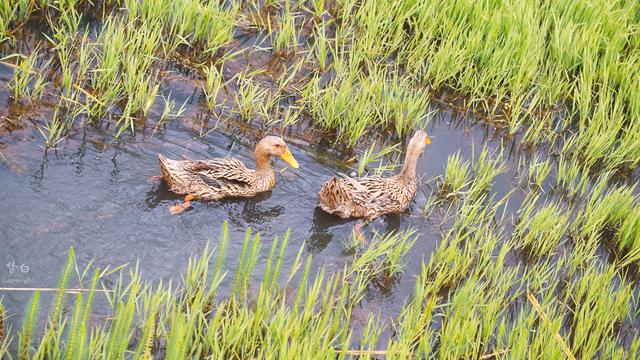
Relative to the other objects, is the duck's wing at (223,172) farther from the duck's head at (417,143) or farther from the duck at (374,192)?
the duck's head at (417,143)

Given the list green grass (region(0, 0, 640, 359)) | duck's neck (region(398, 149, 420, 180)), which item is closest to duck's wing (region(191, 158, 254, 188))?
green grass (region(0, 0, 640, 359))

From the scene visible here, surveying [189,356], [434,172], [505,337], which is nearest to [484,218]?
[434,172]

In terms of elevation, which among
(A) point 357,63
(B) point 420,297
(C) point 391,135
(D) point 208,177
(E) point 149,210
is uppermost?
(A) point 357,63

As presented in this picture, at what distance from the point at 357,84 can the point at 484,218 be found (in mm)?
1760

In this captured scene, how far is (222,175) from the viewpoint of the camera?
614 centimetres

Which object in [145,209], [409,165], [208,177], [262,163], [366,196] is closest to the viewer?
[145,209]

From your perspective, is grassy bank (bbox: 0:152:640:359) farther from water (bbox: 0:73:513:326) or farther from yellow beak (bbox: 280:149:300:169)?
yellow beak (bbox: 280:149:300:169)

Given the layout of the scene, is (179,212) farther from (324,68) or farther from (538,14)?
(538,14)

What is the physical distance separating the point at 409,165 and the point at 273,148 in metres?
1.11

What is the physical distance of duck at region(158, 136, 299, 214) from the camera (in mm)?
6004

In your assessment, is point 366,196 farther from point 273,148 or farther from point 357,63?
point 357,63

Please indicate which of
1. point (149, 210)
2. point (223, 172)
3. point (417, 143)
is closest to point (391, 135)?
point (417, 143)

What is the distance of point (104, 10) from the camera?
764 cm

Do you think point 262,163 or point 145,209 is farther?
point 262,163
